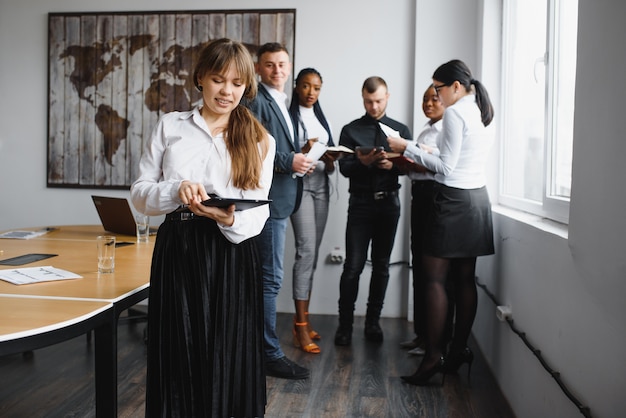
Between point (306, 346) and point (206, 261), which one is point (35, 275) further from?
point (306, 346)

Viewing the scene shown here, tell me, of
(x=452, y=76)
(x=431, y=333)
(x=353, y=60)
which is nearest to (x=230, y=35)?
(x=353, y=60)

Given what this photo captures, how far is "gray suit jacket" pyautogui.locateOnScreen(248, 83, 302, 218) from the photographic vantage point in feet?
9.18

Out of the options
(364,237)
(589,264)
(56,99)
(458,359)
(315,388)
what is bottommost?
(315,388)

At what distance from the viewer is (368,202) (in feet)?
11.2

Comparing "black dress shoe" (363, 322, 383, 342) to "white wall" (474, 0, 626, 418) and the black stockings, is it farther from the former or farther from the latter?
"white wall" (474, 0, 626, 418)

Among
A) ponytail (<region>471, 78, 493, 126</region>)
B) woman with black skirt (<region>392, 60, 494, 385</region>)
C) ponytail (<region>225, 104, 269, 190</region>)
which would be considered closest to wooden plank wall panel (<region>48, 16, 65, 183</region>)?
woman with black skirt (<region>392, 60, 494, 385</region>)

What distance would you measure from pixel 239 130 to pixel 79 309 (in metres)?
0.70

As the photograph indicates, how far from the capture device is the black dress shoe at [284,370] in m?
2.87

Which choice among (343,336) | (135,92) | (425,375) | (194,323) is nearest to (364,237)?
(343,336)

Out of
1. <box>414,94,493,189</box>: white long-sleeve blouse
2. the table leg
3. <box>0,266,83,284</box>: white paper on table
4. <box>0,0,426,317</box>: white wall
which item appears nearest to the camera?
the table leg

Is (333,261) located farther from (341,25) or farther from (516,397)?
(516,397)

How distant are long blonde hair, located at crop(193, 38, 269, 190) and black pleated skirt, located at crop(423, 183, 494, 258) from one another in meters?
1.10

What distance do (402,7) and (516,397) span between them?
2709mm

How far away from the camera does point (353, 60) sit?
4.12 m
